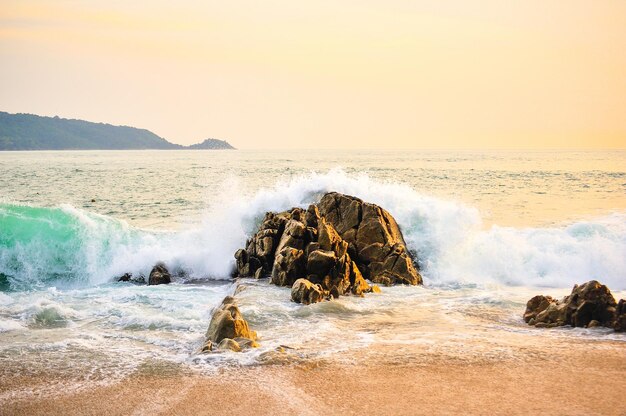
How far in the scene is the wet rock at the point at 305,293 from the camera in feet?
42.0

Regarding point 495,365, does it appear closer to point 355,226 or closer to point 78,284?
point 355,226

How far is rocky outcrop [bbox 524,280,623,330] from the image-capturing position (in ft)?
36.1

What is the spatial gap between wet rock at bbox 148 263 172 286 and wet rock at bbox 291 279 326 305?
5.50 metres

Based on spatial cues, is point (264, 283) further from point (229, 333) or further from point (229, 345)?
point (229, 345)

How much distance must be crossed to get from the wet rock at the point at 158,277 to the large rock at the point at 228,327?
6.95 m

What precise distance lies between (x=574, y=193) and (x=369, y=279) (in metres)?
28.5

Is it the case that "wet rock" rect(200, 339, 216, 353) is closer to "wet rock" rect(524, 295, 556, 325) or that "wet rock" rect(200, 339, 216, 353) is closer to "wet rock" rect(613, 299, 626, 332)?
"wet rock" rect(524, 295, 556, 325)

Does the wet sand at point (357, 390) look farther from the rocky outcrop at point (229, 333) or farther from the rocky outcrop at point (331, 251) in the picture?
the rocky outcrop at point (331, 251)

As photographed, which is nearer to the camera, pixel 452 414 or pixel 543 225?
pixel 452 414

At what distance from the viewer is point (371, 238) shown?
16547 mm

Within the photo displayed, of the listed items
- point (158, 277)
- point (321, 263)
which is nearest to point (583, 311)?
point (321, 263)

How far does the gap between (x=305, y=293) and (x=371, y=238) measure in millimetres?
4334

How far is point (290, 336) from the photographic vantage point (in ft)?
33.8

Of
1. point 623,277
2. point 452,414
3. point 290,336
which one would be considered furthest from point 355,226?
point 452,414
